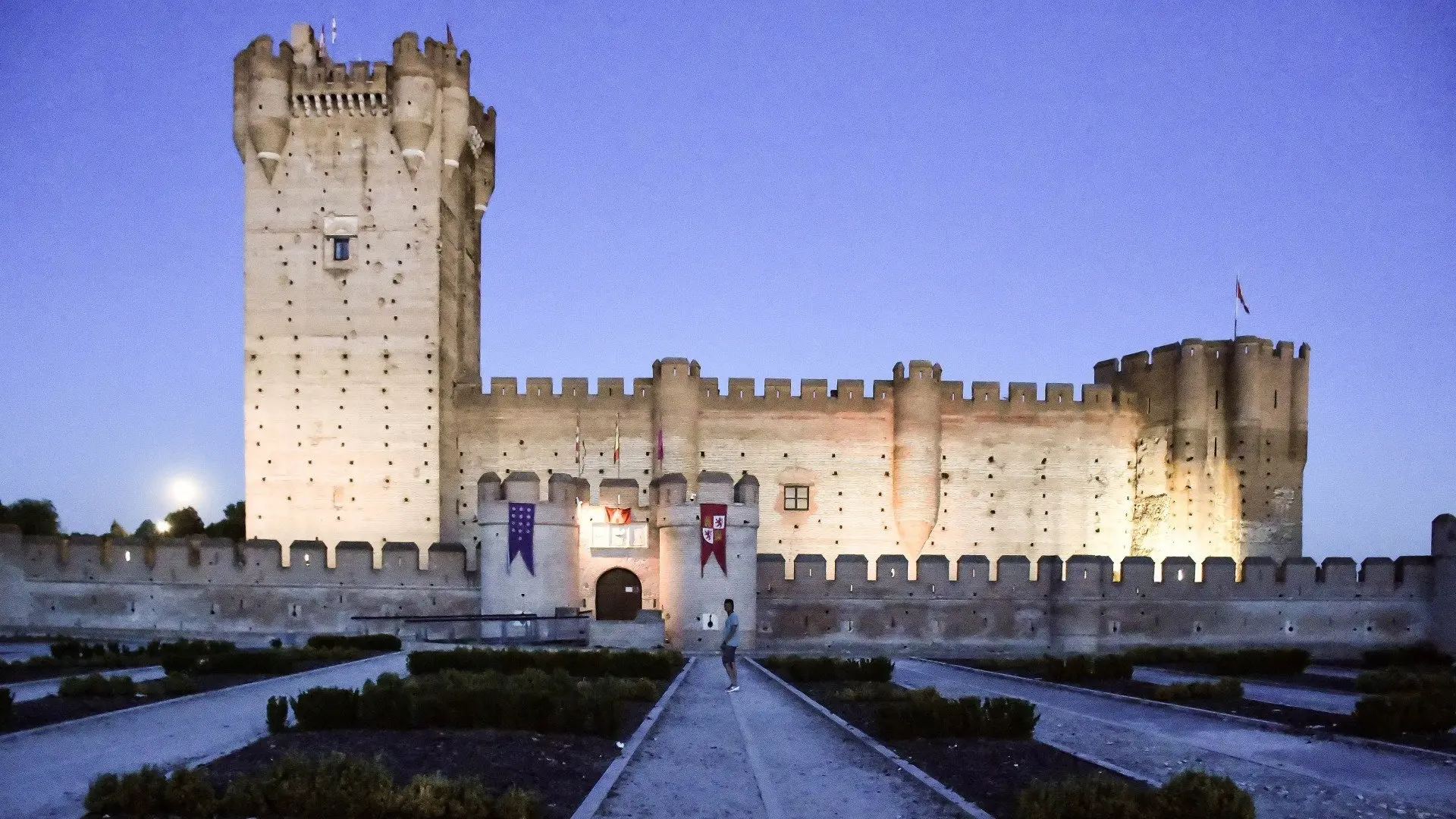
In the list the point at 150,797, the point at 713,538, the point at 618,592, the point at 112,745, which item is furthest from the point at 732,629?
the point at 618,592

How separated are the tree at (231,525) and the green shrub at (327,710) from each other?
149ft

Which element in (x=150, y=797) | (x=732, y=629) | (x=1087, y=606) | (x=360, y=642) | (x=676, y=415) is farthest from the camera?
(x=676, y=415)

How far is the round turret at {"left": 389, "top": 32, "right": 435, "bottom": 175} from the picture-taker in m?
34.5

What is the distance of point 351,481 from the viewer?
3434 cm

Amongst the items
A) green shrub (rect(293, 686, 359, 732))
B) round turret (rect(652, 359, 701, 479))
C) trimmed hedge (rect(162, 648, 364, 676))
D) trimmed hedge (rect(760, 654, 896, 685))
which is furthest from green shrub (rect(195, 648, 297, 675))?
round turret (rect(652, 359, 701, 479))

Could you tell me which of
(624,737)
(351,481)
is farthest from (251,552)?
(624,737)

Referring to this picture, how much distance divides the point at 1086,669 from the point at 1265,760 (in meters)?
8.73

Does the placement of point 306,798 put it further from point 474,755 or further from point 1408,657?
point 1408,657

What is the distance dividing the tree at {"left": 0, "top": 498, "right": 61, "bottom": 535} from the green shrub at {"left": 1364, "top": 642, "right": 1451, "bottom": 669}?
51366 millimetres

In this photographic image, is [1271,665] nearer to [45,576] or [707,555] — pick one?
[707,555]

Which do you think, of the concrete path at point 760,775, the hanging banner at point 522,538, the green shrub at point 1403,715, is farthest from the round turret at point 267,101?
the green shrub at point 1403,715

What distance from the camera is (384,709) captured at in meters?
10.6

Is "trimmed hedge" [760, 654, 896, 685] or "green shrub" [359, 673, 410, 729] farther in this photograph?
"trimmed hedge" [760, 654, 896, 685]

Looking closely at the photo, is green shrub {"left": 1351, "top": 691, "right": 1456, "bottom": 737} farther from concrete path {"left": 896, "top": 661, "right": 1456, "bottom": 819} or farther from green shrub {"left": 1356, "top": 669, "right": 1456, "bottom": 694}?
green shrub {"left": 1356, "top": 669, "right": 1456, "bottom": 694}
